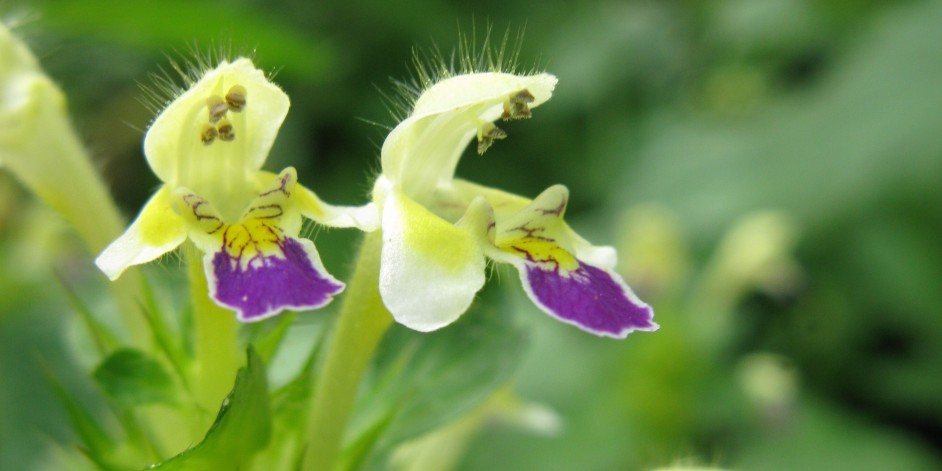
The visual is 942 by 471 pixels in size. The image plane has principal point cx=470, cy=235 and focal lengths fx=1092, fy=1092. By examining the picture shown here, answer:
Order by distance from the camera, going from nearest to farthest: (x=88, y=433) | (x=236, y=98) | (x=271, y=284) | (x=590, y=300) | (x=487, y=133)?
(x=271, y=284)
(x=590, y=300)
(x=236, y=98)
(x=487, y=133)
(x=88, y=433)

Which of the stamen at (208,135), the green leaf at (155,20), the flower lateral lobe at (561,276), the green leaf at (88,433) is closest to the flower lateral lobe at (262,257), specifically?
the stamen at (208,135)

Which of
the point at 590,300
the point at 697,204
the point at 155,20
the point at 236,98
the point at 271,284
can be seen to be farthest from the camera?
the point at 697,204

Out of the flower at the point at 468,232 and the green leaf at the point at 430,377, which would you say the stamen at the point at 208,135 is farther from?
the green leaf at the point at 430,377

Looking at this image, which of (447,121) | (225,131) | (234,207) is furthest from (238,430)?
(447,121)

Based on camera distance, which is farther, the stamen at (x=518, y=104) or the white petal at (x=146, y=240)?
the stamen at (x=518, y=104)

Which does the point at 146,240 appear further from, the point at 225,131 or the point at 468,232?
the point at 468,232

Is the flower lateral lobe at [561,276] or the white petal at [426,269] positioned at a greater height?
the flower lateral lobe at [561,276]

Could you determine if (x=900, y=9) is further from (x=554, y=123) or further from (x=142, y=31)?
(x=142, y=31)

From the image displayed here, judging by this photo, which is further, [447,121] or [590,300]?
[447,121]

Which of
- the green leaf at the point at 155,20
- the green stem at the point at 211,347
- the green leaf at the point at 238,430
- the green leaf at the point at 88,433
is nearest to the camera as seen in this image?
the green leaf at the point at 238,430
